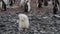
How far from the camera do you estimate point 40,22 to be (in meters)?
7.62

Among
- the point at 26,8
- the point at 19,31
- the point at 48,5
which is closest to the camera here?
the point at 19,31

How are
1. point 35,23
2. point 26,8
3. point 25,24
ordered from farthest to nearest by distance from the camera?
point 26,8 → point 35,23 → point 25,24

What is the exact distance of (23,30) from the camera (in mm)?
5852

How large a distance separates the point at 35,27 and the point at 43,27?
267mm

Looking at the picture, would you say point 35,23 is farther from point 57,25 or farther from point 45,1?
point 45,1

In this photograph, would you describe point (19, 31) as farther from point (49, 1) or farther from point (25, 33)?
point (49, 1)

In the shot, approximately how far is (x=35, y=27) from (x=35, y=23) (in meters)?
0.66

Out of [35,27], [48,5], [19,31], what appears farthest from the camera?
[48,5]

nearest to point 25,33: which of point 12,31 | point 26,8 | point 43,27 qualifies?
point 12,31

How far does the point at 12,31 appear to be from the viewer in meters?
6.33

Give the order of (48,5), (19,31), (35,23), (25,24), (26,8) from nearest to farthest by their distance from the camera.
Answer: (25,24) < (19,31) < (35,23) < (26,8) < (48,5)

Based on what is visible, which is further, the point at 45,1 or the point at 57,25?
the point at 45,1

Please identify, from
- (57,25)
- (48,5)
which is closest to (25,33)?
(57,25)

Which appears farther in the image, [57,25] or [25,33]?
[57,25]
